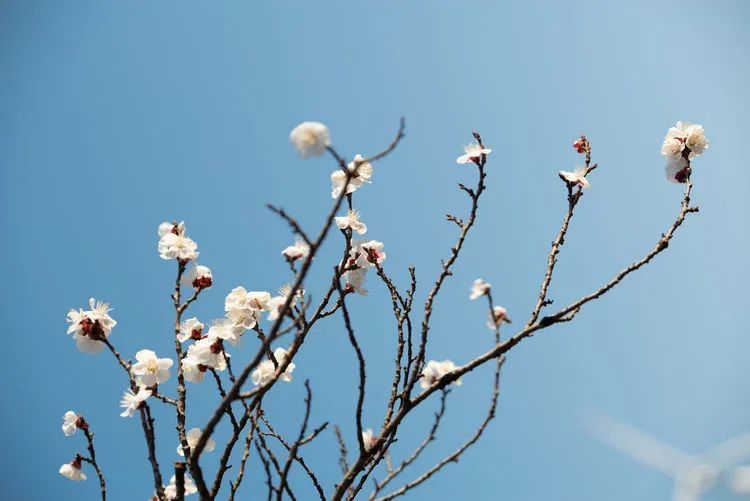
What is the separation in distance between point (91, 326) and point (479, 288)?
1.81 metres

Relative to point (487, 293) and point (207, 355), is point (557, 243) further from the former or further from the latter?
point (207, 355)

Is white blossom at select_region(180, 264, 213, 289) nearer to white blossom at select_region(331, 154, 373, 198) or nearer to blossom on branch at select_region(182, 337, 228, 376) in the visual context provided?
blossom on branch at select_region(182, 337, 228, 376)

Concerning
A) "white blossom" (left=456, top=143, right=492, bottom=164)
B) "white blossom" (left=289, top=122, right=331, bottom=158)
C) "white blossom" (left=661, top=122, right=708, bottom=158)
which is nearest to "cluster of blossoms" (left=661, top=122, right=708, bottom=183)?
"white blossom" (left=661, top=122, right=708, bottom=158)

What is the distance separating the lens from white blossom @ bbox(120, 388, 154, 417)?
185cm

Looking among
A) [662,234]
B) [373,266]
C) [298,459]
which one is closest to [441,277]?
[373,266]

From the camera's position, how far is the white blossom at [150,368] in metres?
2.03

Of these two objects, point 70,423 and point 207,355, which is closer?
point 207,355

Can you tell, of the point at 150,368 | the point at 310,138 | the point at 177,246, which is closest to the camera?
the point at 310,138

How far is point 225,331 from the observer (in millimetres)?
2182

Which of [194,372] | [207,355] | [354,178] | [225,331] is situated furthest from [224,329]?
[354,178]

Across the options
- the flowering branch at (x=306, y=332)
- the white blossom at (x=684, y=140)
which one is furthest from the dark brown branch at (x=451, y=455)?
the white blossom at (x=684, y=140)

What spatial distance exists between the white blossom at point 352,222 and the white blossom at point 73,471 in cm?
204

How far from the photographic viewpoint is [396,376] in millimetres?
1966

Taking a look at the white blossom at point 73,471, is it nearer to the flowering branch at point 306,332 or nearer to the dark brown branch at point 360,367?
the flowering branch at point 306,332
